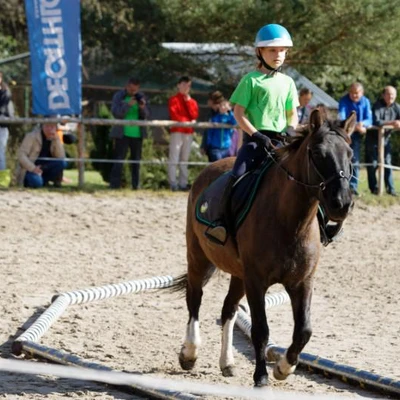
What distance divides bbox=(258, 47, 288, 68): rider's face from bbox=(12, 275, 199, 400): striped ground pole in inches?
97.3

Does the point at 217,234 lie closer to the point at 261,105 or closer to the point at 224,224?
the point at 224,224

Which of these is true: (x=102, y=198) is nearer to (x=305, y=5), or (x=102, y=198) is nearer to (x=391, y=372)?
(x=305, y=5)

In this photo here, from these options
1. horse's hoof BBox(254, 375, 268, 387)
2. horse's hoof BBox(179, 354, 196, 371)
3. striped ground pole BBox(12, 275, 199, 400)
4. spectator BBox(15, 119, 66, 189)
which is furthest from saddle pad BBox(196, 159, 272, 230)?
spectator BBox(15, 119, 66, 189)

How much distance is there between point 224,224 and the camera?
24.6 feet

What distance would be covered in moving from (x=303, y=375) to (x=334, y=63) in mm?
15950

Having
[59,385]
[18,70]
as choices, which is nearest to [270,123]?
[59,385]

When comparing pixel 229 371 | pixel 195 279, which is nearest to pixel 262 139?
pixel 195 279

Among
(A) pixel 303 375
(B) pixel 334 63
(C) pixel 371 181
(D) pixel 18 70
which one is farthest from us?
(D) pixel 18 70

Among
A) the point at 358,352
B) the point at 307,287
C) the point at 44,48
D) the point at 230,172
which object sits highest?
the point at 44,48

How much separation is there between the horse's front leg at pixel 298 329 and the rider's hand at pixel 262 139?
3.36 feet

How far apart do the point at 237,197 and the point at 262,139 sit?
0.44 meters

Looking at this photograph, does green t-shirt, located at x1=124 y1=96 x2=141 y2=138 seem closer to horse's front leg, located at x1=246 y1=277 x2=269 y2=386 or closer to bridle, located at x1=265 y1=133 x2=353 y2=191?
bridle, located at x1=265 y1=133 x2=353 y2=191

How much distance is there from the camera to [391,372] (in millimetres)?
7660

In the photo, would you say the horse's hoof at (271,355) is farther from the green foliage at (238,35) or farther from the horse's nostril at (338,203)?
the green foliage at (238,35)
